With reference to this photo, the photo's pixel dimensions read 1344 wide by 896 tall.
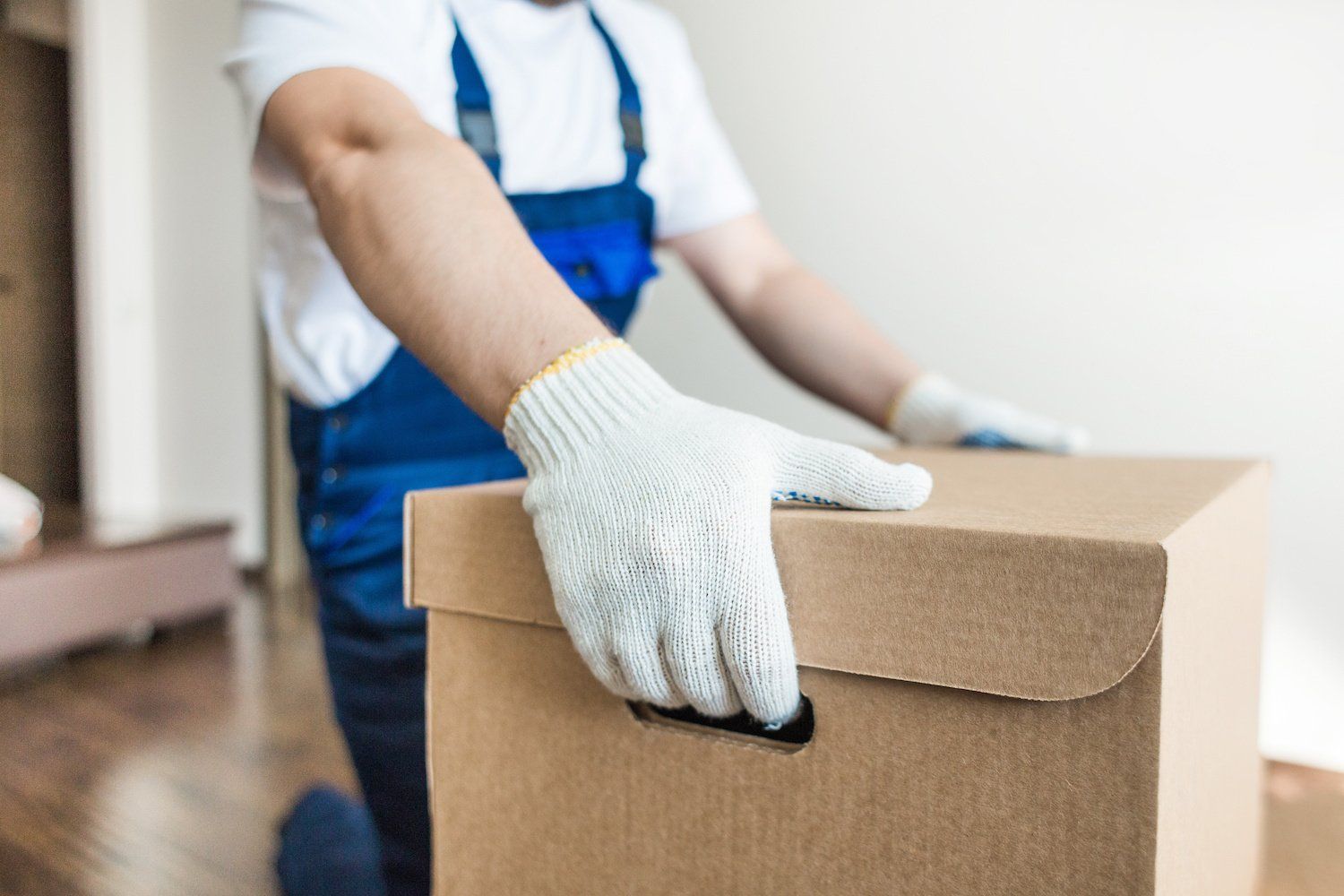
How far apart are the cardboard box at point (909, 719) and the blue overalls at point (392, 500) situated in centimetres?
25

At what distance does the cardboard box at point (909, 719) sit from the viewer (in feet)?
1.01

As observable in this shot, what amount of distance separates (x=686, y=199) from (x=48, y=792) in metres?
1.36

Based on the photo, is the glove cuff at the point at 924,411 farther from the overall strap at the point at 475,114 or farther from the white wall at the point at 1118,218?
the white wall at the point at 1118,218

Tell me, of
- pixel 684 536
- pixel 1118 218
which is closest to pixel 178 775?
pixel 684 536

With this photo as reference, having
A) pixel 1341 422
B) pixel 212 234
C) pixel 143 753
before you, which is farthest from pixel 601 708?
pixel 212 234

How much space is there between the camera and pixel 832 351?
89cm

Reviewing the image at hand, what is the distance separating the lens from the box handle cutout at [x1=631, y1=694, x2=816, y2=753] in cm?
39

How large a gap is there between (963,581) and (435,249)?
0.30m

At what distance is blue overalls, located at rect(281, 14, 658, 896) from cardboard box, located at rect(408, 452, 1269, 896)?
0.25 metres

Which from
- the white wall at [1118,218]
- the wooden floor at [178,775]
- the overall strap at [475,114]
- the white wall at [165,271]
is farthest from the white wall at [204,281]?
the overall strap at [475,114]

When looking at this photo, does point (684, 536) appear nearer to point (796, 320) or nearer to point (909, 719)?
point (909, 719)

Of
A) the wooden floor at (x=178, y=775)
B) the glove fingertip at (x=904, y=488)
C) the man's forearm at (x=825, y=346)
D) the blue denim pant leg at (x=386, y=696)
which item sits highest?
the man's forearm at (x=825, y=346)

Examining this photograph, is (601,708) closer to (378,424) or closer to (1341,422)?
(378,424)

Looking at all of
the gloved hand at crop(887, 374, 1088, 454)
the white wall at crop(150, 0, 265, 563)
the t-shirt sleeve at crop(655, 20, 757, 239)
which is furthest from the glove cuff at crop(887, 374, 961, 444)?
the white wall at crop(150, 0, 265, 563)
